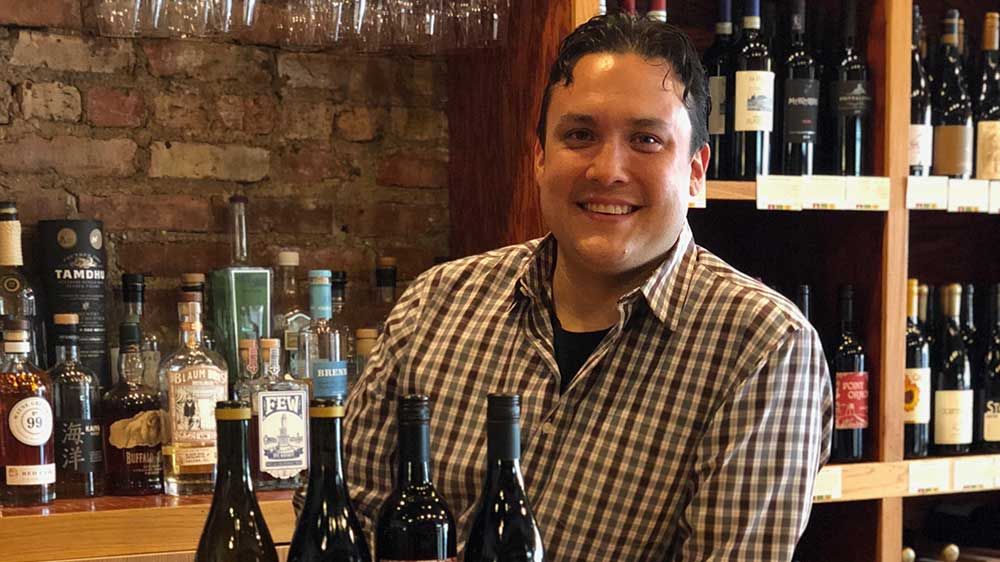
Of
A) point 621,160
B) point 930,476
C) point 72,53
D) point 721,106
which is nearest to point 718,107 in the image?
point 721,106

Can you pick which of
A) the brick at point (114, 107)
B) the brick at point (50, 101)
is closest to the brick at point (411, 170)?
the brick at point (114, 107)

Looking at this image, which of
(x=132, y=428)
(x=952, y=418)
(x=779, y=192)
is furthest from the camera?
(x=952, y=418)

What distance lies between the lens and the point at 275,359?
1.78m

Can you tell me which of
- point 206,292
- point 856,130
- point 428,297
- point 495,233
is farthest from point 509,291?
point 856,130

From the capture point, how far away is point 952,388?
90.0 inches

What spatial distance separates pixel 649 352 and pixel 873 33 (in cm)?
112

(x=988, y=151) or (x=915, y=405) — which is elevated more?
(x=988, y=151)

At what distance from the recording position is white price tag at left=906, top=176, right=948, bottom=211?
2.02 metres

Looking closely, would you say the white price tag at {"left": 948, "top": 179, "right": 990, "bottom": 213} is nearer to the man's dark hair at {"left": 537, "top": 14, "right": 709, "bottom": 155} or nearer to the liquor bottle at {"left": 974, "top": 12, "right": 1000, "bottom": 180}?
the liquor bottle at {"left": 974, "top": 12, "right": 1000, "bottom": 180}

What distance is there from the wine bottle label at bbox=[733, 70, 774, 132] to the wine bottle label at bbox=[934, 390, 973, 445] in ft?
2.13

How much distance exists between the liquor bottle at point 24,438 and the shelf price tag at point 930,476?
56.5 inches

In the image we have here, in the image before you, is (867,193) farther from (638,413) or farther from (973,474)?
(638,413)

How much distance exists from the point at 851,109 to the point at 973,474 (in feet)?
2.30

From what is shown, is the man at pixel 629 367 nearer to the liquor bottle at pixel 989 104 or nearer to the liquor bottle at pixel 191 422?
the liquor bottle at pixel 191 422
